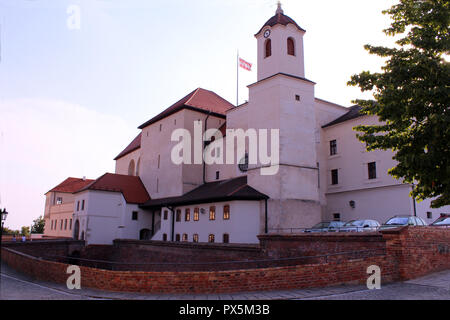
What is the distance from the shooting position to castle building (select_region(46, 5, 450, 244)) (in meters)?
27.5

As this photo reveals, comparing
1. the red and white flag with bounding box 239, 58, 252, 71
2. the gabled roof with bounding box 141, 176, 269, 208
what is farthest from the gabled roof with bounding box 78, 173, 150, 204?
the red and white flag with bounding box 239, 58, 252, 71

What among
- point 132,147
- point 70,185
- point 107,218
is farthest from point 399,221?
point 70,185

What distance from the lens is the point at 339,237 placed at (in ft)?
52.3

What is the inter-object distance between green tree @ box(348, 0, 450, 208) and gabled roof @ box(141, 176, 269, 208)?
577 inches

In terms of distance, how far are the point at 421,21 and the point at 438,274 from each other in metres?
8.74

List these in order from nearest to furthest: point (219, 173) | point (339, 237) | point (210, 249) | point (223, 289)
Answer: point (223, 289) → point (339, 237) → point (210, 249) → point (219, 173)

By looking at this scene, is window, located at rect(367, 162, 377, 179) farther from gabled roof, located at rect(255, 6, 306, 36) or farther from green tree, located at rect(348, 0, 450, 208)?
green tree, located at rect(348, 0, 450, 208)

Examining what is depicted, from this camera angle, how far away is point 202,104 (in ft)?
137

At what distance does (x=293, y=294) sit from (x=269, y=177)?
1816cm

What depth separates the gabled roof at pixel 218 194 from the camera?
27531 millimetres

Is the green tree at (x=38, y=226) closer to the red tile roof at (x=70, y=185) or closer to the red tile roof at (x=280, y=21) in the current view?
the red tile roof at (x=70, y=185)
